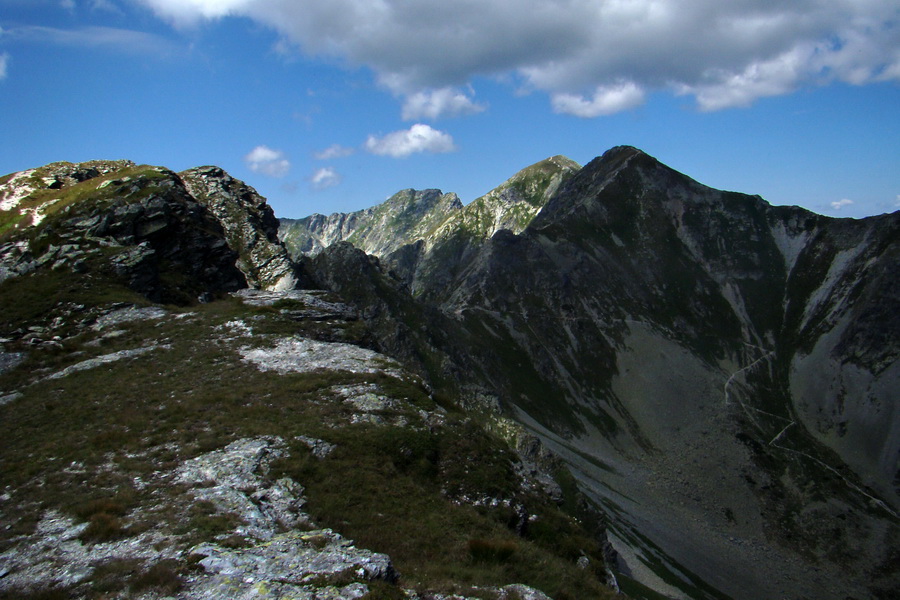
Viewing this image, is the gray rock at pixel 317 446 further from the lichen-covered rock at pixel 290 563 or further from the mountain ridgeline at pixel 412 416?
the lichen-covered rock at pixel 290 563

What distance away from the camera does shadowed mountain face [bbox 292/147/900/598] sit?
9406 cm

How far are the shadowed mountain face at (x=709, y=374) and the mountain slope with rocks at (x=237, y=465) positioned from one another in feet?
179

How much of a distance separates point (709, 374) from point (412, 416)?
5616 inches

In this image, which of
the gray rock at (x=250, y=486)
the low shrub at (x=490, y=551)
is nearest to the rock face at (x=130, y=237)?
the gray rock at (x=250, y=486)

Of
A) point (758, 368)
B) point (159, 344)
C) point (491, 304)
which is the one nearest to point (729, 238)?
point (758, 368)

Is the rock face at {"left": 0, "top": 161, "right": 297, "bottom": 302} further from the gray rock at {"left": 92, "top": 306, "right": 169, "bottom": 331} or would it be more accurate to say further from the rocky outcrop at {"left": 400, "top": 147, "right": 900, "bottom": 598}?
the rocky outcrop at {"left": 400, "top": 147, "right": 900, "bottom": 598}

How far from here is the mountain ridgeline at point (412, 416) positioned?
51.7 feet

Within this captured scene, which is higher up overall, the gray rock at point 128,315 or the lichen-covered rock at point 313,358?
the gray rock at point 128,315

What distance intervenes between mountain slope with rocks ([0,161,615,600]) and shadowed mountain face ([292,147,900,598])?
5461 centimetres

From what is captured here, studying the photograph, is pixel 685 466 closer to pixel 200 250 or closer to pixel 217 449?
pixel 200 250

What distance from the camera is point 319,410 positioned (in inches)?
980

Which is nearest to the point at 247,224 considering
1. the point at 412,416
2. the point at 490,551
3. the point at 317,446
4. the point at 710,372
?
the point at 412,416

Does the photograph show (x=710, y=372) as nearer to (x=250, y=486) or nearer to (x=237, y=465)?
(x=237, y=465)

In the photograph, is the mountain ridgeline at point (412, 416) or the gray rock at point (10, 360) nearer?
the mountain ridgeline at point (412, 416)
